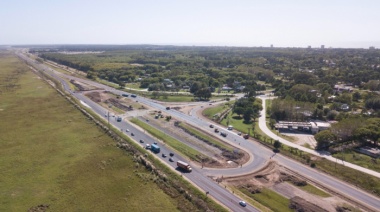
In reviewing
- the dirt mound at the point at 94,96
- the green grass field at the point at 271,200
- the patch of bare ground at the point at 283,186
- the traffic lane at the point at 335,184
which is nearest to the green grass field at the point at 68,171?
the green grass field at the point at 271,200

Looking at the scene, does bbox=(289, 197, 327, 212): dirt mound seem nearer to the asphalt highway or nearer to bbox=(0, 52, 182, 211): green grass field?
the asphalt highway

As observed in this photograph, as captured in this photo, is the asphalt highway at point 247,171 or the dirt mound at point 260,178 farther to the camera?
the dirt mound at point 260,178

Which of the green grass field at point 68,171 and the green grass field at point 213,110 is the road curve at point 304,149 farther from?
the green grass field at point 68,171

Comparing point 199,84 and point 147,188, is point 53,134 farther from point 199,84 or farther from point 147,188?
point 199,84

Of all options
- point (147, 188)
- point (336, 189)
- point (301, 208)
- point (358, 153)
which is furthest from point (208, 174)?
point (358, 153)

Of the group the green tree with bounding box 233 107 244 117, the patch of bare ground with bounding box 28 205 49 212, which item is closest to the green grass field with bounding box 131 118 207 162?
the green tree with bounding box 233 107 244 117

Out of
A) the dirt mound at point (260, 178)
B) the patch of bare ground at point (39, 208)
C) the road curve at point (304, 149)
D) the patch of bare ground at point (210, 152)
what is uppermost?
the road curve at point (304, 149)
